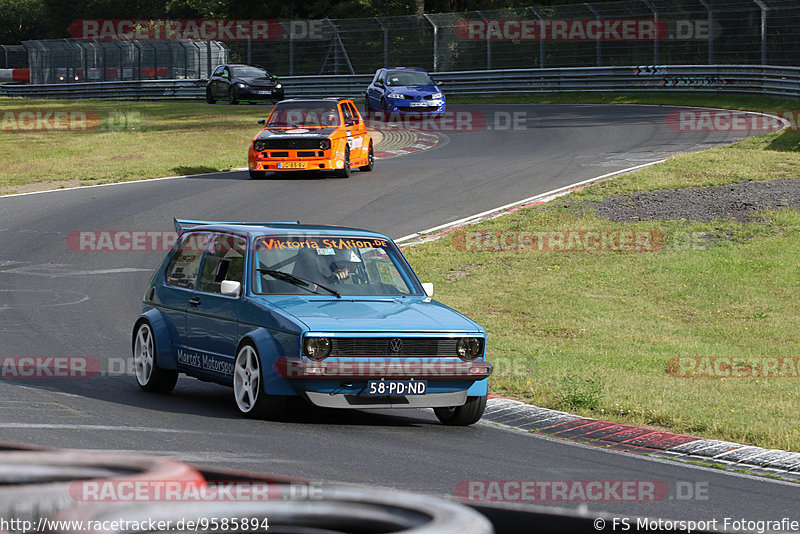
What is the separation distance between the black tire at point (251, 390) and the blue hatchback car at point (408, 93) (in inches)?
1126

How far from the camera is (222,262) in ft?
32.4

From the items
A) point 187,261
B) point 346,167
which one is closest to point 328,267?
point 187,261

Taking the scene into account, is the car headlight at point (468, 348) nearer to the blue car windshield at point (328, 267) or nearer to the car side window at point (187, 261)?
the blue car windshield at point (328, 267)

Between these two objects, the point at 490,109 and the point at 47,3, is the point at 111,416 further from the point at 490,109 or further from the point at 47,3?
the point at 47,3

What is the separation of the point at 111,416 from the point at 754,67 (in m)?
32.8

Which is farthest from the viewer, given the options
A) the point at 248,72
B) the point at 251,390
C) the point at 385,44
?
the point at 385,44

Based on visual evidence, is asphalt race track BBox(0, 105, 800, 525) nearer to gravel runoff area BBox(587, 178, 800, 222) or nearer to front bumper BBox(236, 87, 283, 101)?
gravel runoff area BBox(587, 178, 800, 222)

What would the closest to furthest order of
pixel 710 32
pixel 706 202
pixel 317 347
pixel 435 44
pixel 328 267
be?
pixel 317 347 → pixel 328 267 → pixel 706 202 → pixel 710 32 → pixel 435 44

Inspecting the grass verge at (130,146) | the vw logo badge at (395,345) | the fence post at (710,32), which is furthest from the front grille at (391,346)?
the fence post at (710,32)

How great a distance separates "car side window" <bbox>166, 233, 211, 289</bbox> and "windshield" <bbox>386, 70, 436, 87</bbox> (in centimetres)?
2757

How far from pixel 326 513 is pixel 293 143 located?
22.1m

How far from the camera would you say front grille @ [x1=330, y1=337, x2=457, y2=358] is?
8469 mm

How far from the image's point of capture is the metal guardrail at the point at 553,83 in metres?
37.5

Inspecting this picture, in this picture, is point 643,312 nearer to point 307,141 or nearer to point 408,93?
point 307,141
